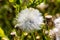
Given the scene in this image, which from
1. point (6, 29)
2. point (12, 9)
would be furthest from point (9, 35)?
point (12, 9)

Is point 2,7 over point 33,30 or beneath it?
over

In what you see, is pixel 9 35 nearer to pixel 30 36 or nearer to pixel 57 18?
pixel 30 36

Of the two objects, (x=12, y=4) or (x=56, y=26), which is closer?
(x=56, y=26)

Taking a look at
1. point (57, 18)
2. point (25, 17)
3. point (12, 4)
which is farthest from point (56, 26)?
point (12, 4)

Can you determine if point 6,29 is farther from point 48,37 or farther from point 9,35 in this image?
point 48,37

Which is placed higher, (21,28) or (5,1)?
(5,1)
